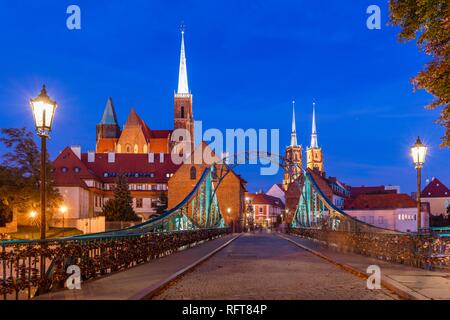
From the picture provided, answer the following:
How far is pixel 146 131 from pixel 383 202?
57.5 meters

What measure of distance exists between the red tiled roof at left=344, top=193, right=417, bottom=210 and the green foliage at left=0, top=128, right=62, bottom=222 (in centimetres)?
5118

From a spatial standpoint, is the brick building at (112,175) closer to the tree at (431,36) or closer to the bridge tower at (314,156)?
the tree at (431,36)

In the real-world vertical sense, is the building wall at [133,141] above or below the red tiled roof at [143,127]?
below

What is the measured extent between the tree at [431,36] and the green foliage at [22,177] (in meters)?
47.0

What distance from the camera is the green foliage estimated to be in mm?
54969

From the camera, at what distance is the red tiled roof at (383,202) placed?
88625 mm

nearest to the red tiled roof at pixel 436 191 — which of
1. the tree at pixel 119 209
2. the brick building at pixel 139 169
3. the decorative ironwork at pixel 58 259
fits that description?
the brick building at pixel 139 169

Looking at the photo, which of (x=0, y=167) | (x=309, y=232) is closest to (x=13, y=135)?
(x=0, y=167)

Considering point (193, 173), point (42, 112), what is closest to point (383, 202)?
point (193, 173)

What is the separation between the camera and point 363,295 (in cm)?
1132

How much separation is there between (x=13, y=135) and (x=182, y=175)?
122 ft

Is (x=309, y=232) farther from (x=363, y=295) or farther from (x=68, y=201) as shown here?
(x=68, y=201)

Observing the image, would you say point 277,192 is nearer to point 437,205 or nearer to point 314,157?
point 314,157
